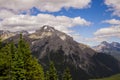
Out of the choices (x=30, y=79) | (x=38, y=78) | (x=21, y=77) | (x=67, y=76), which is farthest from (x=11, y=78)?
(x=67, y=76)

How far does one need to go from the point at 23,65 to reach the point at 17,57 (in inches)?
70.8

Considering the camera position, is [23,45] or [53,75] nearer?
[23,45]

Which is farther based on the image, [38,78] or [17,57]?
[38,78]

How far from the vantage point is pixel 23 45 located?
46312 mm

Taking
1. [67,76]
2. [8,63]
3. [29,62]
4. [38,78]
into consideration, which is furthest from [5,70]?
[67,76]

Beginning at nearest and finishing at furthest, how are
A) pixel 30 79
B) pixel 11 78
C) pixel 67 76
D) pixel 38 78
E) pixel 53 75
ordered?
pixel 11 78 < pixel 30 79 < pixel 38 78 < pixel 53 75 < pixel 67 76

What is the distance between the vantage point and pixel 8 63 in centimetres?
4541

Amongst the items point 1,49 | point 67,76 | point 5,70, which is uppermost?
point 1,49

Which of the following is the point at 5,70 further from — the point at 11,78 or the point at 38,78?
the point at 38,78

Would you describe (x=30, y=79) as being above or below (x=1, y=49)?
below

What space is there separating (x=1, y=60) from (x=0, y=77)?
111 inches

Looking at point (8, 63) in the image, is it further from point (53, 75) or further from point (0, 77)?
point (53, 75)

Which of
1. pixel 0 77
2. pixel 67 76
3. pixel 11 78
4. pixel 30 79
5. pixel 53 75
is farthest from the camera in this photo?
pixel 67 76

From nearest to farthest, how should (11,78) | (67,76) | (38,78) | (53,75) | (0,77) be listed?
(0,77) → (11,78) → (38,78) → (53,75) → (67,76)
